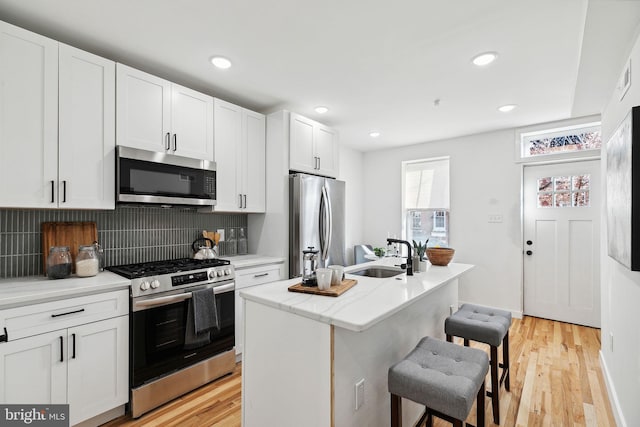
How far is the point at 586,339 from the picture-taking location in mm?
3436

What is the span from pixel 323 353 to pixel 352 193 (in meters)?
4.18

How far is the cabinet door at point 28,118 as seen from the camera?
6.02 feet

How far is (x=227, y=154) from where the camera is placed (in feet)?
10.1

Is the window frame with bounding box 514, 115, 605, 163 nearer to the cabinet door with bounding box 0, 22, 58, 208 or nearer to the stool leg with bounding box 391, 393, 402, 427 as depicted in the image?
the stool leg with bounding box 391, 393, 402, 427

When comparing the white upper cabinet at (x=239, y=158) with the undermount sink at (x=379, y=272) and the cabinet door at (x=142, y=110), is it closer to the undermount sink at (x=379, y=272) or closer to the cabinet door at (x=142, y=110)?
the cabinet door at (x=142, y=110)

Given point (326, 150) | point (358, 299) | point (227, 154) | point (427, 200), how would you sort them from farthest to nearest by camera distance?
point (427, 200), point (326, 150), point (227, 154), point (358, 299)

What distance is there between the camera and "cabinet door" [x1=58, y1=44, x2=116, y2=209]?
206 cm

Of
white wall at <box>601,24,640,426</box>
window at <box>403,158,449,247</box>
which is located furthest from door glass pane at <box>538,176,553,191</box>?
white wall at <box>601,24,640,426</box>

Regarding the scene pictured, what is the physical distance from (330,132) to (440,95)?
4.51 ft

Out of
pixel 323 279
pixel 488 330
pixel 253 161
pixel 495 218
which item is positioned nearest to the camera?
pixel 323 279

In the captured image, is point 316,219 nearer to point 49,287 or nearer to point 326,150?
point 326,150

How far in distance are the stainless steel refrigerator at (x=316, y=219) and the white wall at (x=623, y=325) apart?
241 centimetres

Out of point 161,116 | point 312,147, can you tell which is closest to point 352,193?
point 312,147

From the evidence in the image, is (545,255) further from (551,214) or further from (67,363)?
(67,363)
